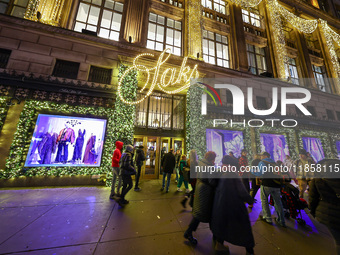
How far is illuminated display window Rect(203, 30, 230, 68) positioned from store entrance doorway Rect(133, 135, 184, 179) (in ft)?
25.7

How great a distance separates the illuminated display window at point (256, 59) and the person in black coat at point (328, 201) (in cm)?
1294

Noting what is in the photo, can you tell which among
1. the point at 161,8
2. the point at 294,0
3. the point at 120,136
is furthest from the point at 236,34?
the point at 120,136

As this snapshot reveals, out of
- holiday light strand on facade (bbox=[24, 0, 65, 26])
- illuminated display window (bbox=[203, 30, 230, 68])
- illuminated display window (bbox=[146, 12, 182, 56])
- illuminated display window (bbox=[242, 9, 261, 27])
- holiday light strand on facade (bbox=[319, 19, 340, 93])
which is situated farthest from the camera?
holiday light strand on facade (bbox=[319, 19, 340, 93])

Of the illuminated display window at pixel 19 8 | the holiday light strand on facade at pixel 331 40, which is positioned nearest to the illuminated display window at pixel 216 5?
the illuminated display window at pixel 19 8

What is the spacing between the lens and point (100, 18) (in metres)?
9.20

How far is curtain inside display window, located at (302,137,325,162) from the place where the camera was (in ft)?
38.2

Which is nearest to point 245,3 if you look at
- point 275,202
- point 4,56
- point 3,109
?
point 275,202

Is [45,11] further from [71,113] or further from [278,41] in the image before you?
[278,41]

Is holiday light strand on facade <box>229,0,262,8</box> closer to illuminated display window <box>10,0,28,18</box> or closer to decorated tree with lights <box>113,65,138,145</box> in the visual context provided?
decorated tree with lights <box>113,65,138,145</box>

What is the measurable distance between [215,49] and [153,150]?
10.6m

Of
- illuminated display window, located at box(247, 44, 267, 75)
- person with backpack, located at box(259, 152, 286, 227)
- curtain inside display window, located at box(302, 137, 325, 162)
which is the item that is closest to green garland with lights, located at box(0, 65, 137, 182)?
person with backpack, located at box(259, 152, 286, 227)

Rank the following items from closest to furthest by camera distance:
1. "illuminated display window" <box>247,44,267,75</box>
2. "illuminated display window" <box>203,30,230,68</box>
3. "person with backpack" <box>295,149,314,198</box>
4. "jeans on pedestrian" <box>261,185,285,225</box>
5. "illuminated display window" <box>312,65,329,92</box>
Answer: "jeans on pedestrian" <box>261,185,285,225</box>, "person with backpack" <box>295,149,314,198</box>, "illuminated display window" <box>203,30,230,68</box>, "illuminated display window" <box>247,44,267,75</box>, "illuminated display window" <box>312,65,329,92</box>

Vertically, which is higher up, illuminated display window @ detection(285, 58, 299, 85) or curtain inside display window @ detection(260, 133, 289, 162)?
illuminated display window @ detection(285, 58, 299, 85)

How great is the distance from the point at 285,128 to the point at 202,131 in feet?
26.3
